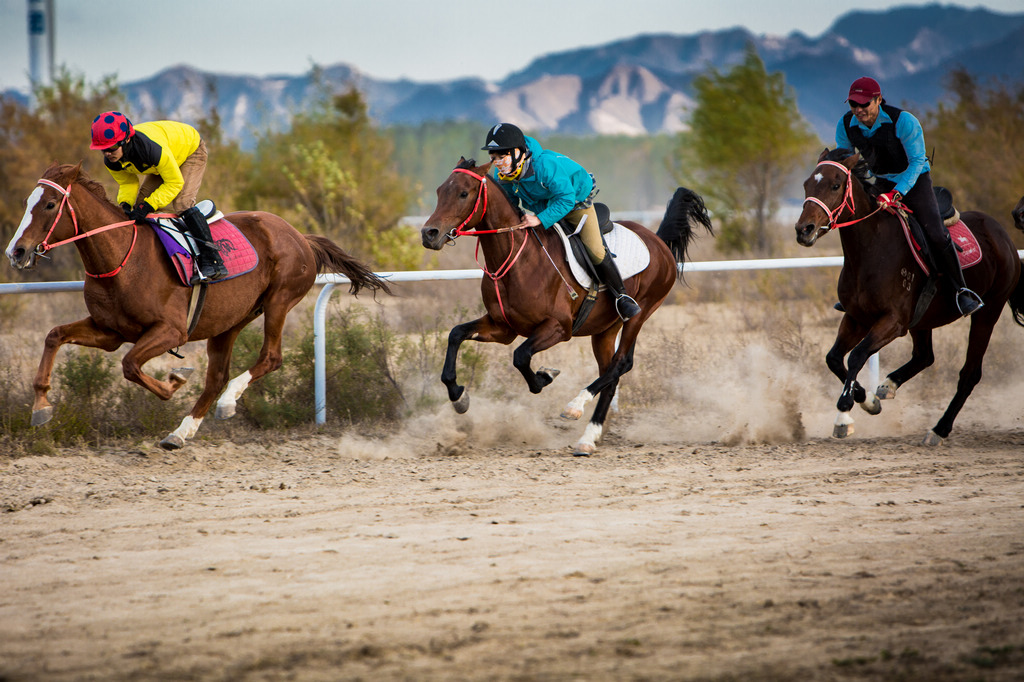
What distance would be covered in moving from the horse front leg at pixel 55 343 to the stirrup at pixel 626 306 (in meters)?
3.69

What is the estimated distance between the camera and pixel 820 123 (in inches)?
4582

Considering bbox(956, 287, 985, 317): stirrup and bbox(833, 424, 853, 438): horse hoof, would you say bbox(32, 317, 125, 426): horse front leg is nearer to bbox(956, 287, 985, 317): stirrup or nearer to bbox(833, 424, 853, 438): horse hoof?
bbox(833, 424, 853, 438): horse hoof

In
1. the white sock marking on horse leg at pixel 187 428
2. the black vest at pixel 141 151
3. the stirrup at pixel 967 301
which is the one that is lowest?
the white sock marking on horse leg at pixel 187 428

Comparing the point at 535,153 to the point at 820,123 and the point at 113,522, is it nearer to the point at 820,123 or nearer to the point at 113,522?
the point at 113,522

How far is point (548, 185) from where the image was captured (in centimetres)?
651

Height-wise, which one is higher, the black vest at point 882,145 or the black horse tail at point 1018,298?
the black vest at point 882,145

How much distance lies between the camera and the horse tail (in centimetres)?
766

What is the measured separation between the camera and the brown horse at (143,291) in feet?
19.2

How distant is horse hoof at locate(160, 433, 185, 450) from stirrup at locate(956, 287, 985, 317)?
5.99 metres

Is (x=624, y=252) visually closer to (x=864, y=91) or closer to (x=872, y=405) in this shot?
(x=864, y=91)

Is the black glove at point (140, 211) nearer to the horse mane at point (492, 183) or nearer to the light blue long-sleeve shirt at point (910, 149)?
the horse mane at point (492, 183)

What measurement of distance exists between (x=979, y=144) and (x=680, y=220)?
11505 millimetres

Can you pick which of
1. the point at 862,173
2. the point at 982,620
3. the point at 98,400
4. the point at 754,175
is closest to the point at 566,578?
the point at 982,620

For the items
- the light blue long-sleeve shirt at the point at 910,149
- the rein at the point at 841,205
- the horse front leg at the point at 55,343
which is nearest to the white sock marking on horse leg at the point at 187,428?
the horse front leg at the point at 55,343
